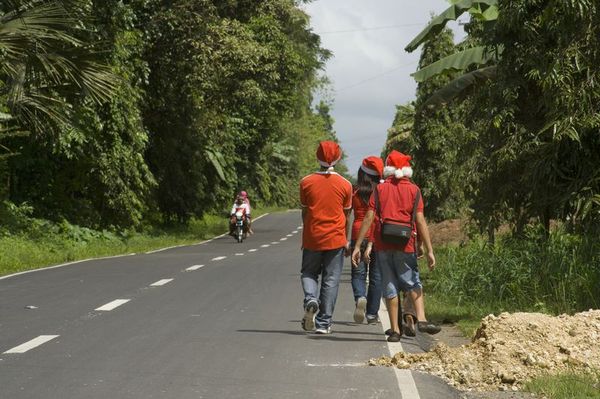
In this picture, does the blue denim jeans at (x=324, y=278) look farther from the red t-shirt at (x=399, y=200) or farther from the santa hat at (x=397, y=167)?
the santa hat at (x=397, y=167)

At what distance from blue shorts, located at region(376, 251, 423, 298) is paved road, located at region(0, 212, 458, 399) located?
1.82 ft

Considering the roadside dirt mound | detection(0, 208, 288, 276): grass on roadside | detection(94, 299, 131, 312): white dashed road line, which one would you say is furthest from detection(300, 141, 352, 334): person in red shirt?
detection(0, 208, 288, 276): grass on roadside

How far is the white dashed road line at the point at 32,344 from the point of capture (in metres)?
9.21

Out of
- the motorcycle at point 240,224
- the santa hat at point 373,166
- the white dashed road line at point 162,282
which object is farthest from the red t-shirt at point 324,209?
the motorcycle at point 240,224

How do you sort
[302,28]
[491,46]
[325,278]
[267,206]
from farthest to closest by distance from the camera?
[267,206] → [302,28] → [491,46] → [325,278]

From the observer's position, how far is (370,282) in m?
11.7

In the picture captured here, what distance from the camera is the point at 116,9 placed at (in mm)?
26203

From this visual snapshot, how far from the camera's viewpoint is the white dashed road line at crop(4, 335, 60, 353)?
363 inches

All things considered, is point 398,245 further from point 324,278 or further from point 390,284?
point 324,278

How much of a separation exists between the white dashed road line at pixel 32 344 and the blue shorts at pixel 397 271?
3.19 m

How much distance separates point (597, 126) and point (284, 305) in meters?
4.41

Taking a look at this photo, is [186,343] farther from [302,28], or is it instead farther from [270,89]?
[302,28]

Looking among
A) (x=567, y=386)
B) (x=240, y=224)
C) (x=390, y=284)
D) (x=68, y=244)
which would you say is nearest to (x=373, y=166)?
(x=390, y=284)

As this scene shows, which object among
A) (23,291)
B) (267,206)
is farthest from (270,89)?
(267,206)
